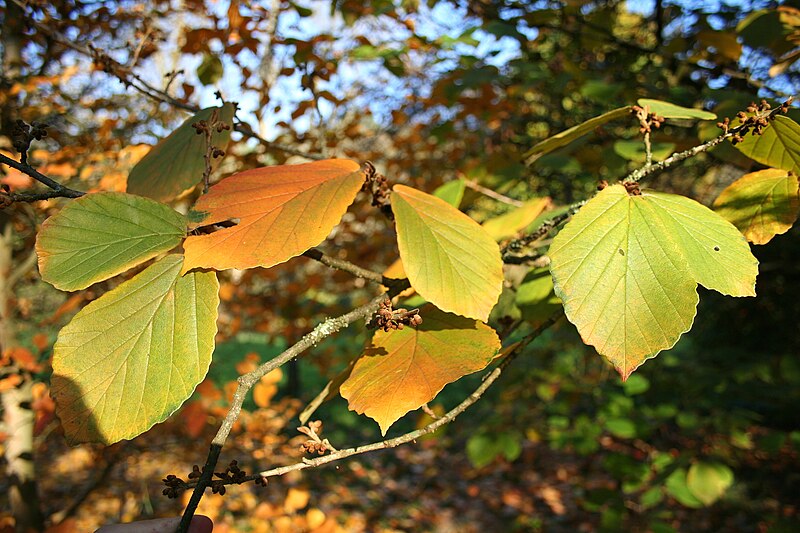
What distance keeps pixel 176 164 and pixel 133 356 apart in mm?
363

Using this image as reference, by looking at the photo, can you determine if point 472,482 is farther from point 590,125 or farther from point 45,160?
point 590,125

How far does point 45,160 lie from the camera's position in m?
2.77

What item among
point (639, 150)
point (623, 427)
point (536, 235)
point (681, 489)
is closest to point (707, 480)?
point (681, 489)

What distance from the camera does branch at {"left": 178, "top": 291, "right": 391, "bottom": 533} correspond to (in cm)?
57

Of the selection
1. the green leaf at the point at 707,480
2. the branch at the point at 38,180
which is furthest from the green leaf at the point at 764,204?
the green leaf at the point at 707,480

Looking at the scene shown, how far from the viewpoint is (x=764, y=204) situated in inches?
32.6

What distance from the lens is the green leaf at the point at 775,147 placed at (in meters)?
0.76

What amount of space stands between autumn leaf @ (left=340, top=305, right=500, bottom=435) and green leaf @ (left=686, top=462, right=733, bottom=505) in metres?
→ 2.47

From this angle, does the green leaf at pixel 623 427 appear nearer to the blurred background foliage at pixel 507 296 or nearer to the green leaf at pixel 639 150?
the blurred background foliage at pixel 507 296

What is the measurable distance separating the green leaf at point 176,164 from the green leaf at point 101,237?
150mm

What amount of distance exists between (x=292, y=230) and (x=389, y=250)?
3.15 metres

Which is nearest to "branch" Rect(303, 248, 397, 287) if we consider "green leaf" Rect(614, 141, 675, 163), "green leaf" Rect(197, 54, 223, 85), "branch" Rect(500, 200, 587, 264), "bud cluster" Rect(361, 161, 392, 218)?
"bud cluster" Rect(361, 161, 392, 218)

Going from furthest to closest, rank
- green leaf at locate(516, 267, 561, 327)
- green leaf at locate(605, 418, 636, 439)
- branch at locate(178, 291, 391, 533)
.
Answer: green leaf at locate(605, 418, 636, 439)
green leaf at locate(516, 267, 561, 327)
branch at locate(178, 291, 391, 533)

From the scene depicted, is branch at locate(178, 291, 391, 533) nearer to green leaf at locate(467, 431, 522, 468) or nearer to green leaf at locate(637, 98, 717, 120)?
green leaf at locate(637, 98, 717, 120)
